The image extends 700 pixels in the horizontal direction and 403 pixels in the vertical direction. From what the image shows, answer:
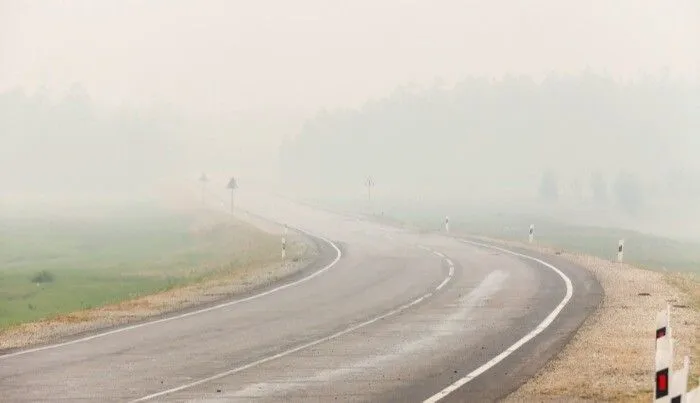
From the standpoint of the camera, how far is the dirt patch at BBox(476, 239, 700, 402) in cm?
1118

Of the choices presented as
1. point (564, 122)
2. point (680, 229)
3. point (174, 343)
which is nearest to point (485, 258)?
point (174, 343)

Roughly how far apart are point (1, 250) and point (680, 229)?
83.4 m

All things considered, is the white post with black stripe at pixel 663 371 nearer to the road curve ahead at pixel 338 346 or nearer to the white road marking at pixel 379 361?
the road curve ahead at pixel 338 346

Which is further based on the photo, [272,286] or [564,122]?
[564,122]

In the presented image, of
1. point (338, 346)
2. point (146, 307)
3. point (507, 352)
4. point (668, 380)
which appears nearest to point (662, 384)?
point (668, 380)

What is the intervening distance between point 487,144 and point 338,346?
162030 millimetres

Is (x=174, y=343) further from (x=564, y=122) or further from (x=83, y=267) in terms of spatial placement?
(x=564, y=122)

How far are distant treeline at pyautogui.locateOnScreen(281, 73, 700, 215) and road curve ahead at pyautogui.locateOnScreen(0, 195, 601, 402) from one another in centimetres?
13589

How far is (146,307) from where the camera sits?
851 inches

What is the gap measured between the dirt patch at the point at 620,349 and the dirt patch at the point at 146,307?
372 inches

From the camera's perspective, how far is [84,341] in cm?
1689

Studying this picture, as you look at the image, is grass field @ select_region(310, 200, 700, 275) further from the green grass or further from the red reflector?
the red reflector

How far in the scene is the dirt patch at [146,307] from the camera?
709 inches

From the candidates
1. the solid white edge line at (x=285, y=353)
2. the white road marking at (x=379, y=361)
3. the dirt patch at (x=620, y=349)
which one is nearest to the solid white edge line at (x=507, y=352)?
the dirt patch at (x=620, y=349)
